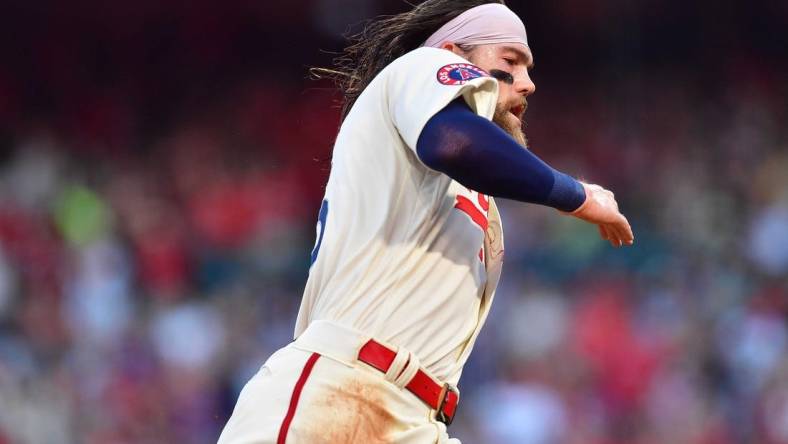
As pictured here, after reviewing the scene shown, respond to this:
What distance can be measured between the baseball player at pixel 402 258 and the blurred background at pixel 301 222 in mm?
4879

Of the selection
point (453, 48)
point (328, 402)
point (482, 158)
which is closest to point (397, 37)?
point (453, 48)

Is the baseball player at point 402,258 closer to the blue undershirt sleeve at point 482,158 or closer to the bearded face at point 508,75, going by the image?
the blue undershirt sleeve at point 482,158

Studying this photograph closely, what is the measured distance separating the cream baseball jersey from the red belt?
0.11 ft

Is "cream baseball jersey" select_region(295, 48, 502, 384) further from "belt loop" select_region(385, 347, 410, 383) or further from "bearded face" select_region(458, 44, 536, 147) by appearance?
"bearded face" select_region(458, 44, 536, 147)

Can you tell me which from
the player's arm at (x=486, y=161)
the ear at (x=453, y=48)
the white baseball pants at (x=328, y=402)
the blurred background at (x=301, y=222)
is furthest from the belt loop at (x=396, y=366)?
the blurred background at (x=301, y=222)

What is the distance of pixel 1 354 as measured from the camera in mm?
7539

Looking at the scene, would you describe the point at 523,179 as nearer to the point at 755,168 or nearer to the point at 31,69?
the point at 755,168

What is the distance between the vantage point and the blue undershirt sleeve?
2.31 metres

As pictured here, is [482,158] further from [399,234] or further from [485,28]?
[485,28]

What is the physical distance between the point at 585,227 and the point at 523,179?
6.06 meters

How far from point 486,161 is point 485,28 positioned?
2.75 feet

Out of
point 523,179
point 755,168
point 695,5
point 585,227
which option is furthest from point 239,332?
point 523,179

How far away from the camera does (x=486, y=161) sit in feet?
7.60

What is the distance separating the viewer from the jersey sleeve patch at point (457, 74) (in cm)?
243
